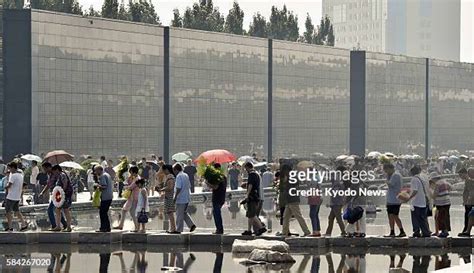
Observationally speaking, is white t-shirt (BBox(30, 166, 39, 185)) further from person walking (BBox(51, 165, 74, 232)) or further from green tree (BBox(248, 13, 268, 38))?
green tree (BBox(248, 13, 268, 38))

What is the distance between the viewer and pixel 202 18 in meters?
109

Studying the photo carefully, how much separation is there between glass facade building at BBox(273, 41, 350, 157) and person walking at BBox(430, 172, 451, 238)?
46455mm

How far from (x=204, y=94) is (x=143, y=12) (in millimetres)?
43092

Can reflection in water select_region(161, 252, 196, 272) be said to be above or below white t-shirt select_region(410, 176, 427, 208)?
below

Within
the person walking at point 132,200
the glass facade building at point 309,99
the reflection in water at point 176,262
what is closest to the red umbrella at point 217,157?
the person walking at point 132,200

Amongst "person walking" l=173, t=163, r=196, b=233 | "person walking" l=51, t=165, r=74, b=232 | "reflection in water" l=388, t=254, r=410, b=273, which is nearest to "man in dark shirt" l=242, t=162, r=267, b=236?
"person walking" l=173, t=163, r=196, b=233

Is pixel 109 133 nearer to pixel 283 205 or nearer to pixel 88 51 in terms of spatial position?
pixel 88 51

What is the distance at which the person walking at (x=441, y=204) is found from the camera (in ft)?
88.2

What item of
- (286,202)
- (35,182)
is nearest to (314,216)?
(286,202)

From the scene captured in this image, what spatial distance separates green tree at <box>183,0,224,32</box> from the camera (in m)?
108

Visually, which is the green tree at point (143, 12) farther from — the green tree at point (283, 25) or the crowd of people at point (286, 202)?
the crowd of people at point (286, 202)

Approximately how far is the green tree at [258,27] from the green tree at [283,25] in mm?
766

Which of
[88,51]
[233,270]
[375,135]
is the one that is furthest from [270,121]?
[233,270]

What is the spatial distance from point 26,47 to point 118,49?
7390 mm
